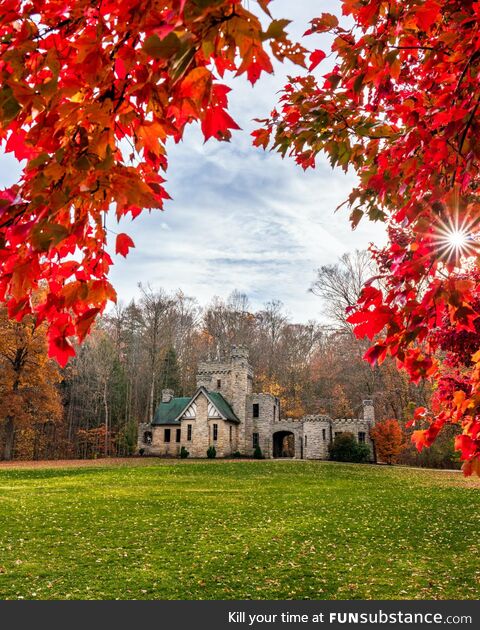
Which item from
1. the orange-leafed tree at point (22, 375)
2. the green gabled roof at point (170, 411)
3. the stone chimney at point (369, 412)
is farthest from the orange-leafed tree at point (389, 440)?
the orange-leafed tree at point (22, 375)

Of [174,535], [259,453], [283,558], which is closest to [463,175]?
[283,558]

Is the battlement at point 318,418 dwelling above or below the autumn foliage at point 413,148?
below

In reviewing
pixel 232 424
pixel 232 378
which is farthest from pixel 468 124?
pixel 232 378

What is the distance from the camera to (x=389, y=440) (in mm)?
30969

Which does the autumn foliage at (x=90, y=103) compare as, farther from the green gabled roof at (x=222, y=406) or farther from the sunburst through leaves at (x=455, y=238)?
the green gabled roof at (x=222, y=406)

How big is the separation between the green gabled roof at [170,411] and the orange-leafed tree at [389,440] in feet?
44.5

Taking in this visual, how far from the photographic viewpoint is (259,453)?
33344 millimetres

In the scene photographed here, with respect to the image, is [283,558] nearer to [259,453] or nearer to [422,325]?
[422,325]

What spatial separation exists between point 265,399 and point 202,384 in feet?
15.9

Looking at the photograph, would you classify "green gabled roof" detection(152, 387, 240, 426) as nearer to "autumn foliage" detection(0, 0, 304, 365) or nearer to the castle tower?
the castle tower
